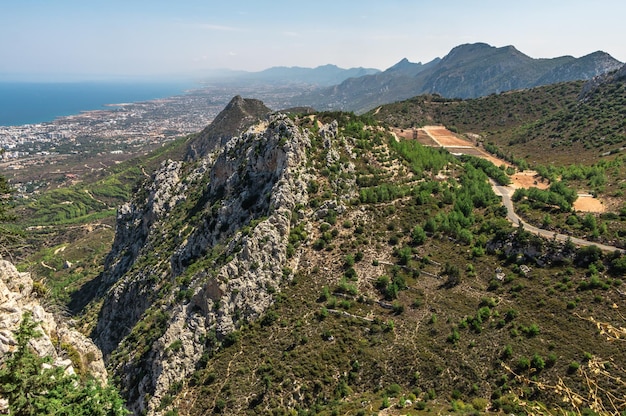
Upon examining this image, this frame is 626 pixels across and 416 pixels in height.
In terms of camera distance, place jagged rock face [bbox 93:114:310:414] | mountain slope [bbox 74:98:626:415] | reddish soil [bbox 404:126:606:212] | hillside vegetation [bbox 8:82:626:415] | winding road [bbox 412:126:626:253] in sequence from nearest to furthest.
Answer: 1. hillside vegetation [bbox 8:82:626:415]
2. mountain slope [bbox 74:98:626:415]
3. jagged rock face [bbox 93:114:310:414]
4. winding road [bbox 412:126:626:253]
5. reddish soil [bbox 404:126:606:212]

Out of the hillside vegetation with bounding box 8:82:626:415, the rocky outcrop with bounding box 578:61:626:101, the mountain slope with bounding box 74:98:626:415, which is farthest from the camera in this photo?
the rocky outcrop with bounding box 578:61:626:101

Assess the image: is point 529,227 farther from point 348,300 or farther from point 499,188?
point 348,300

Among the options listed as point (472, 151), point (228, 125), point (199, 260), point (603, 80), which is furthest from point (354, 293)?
point (603, 80)

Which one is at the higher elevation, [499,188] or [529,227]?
[499,188]

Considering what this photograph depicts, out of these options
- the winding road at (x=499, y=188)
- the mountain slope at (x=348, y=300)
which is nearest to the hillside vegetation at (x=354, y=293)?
the mountain slope at (x=348, y=300)

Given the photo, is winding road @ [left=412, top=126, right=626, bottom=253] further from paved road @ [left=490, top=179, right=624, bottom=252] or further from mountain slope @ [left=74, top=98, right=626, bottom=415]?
mountain slope @ [left=74, top=98, right=626, bottom=415]

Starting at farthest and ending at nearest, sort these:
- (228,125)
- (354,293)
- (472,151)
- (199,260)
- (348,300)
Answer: (228,125) → (472,151) → (199,260) → (354,293) → (348,300)

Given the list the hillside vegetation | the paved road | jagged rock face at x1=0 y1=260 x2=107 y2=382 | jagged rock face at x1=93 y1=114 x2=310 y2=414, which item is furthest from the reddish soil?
jagged rock face at x1=0 y1=260 x2=107 y2=382
